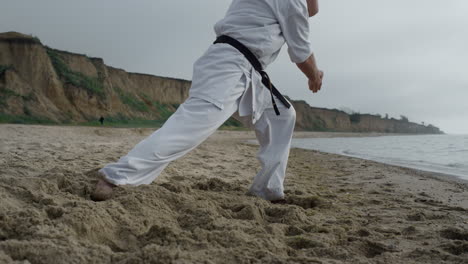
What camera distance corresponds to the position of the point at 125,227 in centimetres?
172

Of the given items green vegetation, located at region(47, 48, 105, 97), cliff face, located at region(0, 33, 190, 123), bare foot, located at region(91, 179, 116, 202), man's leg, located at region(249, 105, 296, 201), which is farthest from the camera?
green vegetation, located at region(47, 48, 105, 97)

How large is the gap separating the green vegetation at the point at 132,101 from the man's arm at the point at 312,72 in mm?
31264

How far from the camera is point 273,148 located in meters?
2.89

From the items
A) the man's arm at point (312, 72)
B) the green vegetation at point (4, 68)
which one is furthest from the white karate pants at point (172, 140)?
the green vegetation at point (4, 68)

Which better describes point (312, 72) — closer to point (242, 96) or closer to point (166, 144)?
point (242, 96)

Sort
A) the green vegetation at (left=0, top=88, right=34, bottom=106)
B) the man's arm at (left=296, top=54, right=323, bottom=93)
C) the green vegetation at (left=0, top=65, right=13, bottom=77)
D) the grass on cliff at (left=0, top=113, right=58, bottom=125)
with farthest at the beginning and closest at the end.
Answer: the green vegetation at (left=0, top=65, right=13, bottom=77) → the green vegetation at (left=0, top=88, right=34, bottom=106) → the grass on cliff at (left=0, top=113, right=58, bottom=125) → the man's arm at (left=296, top=54, right=323, bottom=93)

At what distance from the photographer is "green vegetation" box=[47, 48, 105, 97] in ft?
86.2

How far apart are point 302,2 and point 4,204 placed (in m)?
2.21

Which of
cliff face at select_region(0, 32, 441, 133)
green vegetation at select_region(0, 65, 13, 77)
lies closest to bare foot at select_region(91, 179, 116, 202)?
cliff face at select_region(0, 32, 441, 133)

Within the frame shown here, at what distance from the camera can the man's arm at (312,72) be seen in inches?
107

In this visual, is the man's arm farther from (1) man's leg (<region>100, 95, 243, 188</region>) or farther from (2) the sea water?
(2) the sea water

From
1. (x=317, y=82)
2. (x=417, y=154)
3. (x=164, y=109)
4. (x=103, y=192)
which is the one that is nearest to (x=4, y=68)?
(x=164, y=109)

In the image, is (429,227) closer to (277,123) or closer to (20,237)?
(277,123)

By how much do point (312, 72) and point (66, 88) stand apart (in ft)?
84.6
